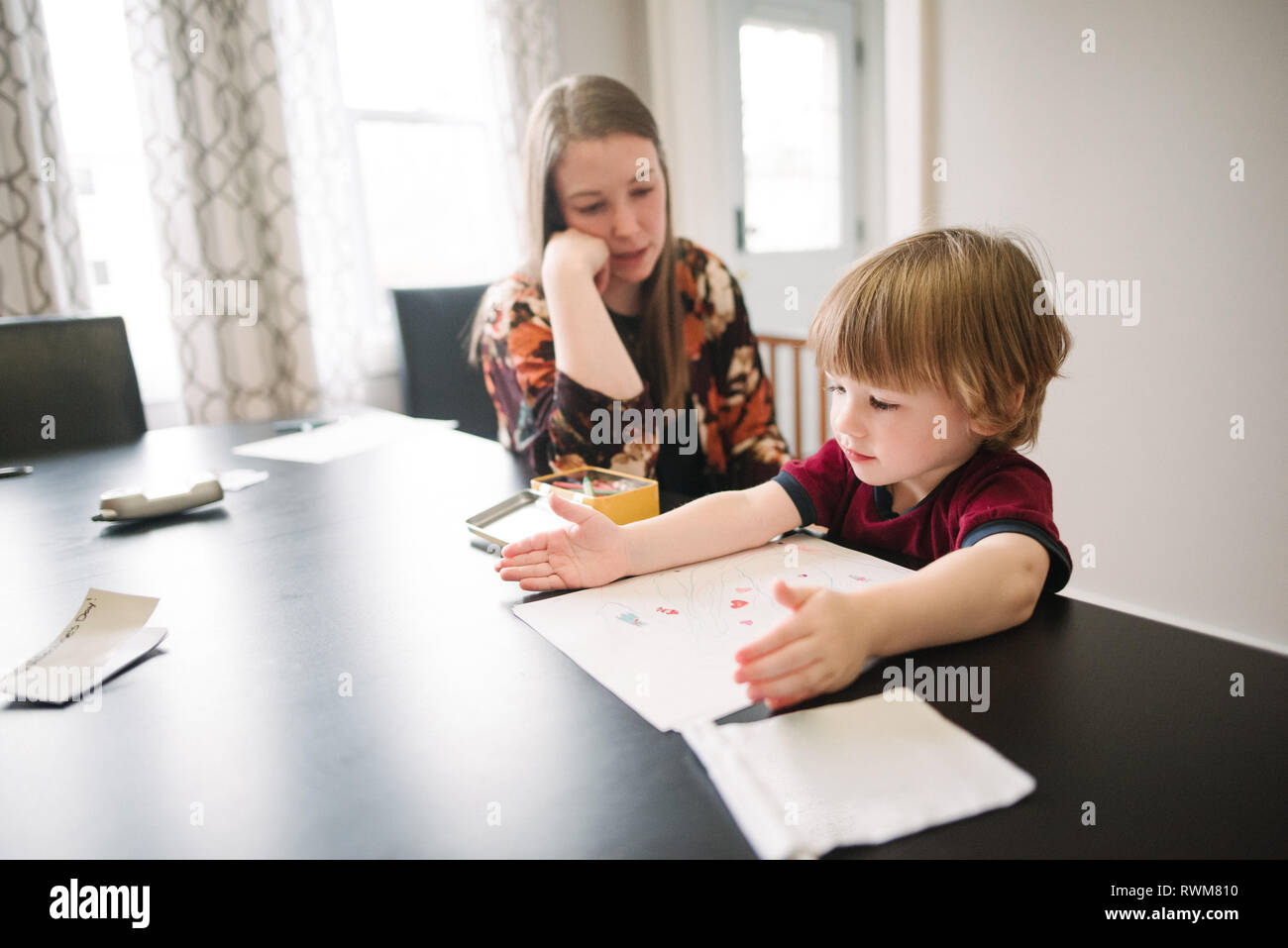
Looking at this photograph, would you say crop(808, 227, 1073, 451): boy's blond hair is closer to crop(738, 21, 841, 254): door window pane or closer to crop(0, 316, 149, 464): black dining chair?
crop(0, 316, 149, 464): black dining chair

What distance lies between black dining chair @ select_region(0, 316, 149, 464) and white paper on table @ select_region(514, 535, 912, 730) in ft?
4.53

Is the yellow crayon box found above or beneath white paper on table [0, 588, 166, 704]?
above

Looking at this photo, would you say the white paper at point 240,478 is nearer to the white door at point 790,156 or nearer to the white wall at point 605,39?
the white door at point 790,156

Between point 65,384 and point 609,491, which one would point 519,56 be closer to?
point 65,384

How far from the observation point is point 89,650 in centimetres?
63

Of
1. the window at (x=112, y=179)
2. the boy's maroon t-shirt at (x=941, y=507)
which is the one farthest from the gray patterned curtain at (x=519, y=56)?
the boy's maroon t-shirt at (x=941, y=507)

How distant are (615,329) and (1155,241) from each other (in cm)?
149

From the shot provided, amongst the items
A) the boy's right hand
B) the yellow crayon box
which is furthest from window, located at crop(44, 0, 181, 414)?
the boy's right hand

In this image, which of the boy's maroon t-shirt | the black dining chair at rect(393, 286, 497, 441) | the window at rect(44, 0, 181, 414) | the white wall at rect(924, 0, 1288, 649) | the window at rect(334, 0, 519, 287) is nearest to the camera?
the boy's maroon t-shirt

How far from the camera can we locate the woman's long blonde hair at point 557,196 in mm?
1279

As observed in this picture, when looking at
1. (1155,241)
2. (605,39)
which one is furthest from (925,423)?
(605,39)

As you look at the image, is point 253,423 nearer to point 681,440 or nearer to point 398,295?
point 398,295

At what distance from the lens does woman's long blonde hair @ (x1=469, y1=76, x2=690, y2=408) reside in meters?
1.28
